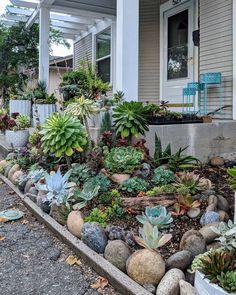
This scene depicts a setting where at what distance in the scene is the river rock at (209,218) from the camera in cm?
305

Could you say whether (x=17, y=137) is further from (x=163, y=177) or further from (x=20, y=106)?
(x=163, y=177)

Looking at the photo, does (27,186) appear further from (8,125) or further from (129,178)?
(8,125)

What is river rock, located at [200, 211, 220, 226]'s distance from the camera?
10.00 ft

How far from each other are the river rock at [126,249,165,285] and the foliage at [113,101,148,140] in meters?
2.35

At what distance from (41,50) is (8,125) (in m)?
2.86

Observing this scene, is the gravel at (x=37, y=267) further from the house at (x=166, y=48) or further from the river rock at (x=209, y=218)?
the house at (x=166, y=48)

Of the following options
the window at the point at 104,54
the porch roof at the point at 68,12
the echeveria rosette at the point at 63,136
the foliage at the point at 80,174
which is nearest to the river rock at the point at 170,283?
the foliage at the point at 80,174

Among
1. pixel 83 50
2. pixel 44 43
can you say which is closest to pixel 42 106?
pixel 44 43

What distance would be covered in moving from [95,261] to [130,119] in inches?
90.0

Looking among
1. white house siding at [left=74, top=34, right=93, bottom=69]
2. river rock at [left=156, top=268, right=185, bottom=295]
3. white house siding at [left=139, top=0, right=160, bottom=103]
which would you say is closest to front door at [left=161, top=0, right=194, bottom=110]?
white house siding at [left=139, top=0, right=160, bottom=103]

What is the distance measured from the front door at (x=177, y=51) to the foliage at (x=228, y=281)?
517 cm

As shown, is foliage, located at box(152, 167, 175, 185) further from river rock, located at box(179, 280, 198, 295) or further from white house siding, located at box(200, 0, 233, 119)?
white house siding, located at box(200, 0, 233, 119)

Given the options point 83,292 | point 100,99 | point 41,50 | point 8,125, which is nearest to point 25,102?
point 8,125

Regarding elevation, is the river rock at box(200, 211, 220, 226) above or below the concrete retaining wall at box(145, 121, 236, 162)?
below
